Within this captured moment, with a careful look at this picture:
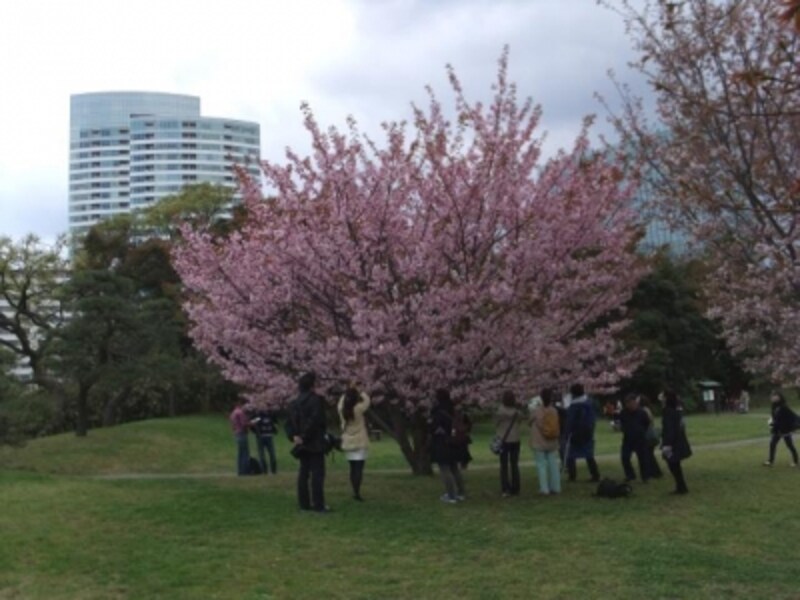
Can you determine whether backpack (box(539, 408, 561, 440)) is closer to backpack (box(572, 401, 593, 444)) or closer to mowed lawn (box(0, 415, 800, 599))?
mowed lawn (box(0, 415, 800, 599))

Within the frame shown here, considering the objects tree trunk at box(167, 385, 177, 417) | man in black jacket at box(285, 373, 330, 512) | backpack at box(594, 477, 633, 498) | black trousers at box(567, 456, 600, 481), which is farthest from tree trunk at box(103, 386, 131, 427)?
backpack at box(594, 477, 633, 498)

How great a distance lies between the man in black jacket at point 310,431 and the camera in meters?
10.6

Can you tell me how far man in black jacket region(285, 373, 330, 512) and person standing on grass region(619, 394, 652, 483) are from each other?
17.8 feet

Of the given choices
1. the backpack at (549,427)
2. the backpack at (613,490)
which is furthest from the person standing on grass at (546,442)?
the backpack at (613,490)

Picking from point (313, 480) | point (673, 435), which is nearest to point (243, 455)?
point (313, 480)

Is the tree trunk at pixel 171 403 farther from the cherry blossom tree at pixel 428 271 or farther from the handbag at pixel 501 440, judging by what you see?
the handbag at pixel 501 440

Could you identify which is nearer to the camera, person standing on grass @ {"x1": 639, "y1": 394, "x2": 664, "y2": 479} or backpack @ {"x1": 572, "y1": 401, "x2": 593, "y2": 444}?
backpack @ {"x1": 572, "y1": 401, "x2": 593, "y2": 444}

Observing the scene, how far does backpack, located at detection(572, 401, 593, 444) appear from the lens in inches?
534

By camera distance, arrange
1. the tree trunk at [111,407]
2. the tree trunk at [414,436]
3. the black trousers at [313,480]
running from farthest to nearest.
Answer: the tree trunk at [111,407]
the tree trunk at [414,436]
the black trousers at [313,480]

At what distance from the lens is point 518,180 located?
13.5 m

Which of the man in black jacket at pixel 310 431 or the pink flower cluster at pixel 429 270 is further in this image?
the pink flower cluster at pixel 429 270

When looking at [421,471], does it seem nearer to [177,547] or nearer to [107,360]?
[177,547]

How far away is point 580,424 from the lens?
13.6 m

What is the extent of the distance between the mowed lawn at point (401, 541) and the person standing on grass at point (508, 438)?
0.95 feet
